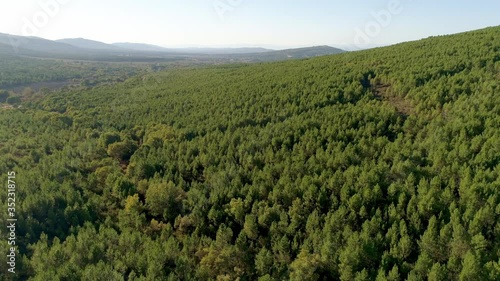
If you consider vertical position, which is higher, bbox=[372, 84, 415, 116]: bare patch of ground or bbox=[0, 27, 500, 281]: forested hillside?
bbox=[372, 84, 415, 116]: bare patch of ground

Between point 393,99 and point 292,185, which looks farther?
point 393,99

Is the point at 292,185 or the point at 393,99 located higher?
the point at 393,99

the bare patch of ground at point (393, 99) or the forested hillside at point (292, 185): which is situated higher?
the bare patch of ground at point (393, 99)

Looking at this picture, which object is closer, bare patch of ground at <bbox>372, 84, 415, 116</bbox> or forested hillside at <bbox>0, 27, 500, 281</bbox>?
forested hillside at <bbox>0, 27, 500, 281</bbox>

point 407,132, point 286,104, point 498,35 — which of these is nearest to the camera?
point 407,132

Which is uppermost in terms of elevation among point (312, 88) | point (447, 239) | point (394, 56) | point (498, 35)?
point (498, 35)

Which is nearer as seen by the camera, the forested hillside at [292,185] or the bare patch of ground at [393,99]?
the forested hillside at [292,185]

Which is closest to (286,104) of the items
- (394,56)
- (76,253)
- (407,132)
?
(407,132)

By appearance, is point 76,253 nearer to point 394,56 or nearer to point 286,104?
point 286,104
